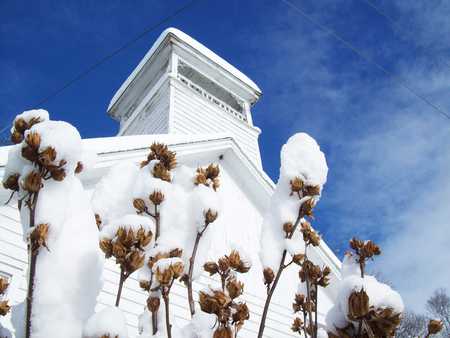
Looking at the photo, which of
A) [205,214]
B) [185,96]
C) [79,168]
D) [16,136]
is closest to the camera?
[16,136]

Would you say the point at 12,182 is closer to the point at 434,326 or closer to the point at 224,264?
the point at 224,264

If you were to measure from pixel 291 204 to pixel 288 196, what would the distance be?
0.14 feet

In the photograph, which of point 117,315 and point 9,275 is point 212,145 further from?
point 117,315

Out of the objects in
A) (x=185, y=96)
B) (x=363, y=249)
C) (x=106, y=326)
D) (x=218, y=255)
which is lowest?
(x=106, y=326)

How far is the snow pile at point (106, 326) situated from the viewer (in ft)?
2.72

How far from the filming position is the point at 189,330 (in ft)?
3.64

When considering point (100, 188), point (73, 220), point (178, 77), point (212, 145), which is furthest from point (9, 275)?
point (178, 77)

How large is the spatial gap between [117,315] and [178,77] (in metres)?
10.4

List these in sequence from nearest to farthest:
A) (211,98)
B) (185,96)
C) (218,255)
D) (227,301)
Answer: (227,301)
(218,255)
(185,96)
(211,98)

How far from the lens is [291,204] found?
135cm

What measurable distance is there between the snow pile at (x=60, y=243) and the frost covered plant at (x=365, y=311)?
575 millimetres

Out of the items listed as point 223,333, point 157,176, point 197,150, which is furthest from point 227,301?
point 197,150

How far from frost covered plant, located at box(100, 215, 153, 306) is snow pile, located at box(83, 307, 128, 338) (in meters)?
0.11

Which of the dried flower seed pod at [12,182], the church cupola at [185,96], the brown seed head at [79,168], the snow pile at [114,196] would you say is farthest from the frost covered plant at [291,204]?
the church cupola at [185,96]
